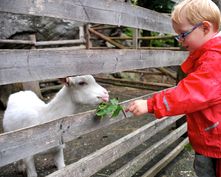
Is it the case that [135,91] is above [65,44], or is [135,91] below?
below

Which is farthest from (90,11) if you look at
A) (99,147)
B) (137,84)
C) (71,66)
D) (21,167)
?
(137,84)

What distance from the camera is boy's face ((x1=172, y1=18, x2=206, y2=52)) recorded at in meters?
1.96

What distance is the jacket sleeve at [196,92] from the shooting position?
1859mm

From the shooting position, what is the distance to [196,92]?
1863 mm

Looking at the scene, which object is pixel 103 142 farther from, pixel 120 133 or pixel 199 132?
pixel 199 132

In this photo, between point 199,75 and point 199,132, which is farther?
point 199,132

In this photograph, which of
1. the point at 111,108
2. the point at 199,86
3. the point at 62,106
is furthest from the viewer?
the point at 62,106

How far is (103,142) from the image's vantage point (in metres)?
4.53

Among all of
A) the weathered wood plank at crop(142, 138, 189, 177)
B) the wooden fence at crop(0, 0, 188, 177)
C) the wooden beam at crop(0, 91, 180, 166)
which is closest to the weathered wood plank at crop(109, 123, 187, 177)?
the wooden fence at crop(0, 0, 188, 177)

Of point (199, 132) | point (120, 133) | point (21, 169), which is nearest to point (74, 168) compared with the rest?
point (199, 132)

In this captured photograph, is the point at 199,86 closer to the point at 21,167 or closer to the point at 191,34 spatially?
the point at 191,34

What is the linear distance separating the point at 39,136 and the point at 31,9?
2.34ft

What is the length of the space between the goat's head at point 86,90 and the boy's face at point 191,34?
874 millimetres

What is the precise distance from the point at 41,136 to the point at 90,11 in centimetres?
91
